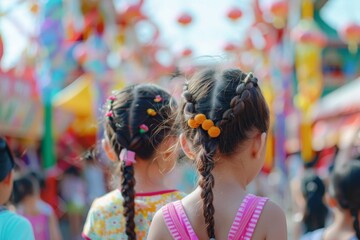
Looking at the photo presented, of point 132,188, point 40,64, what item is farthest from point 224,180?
point 40,64

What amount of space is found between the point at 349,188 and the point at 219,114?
1358 millimetres

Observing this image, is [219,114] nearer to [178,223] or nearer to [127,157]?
[178,223]

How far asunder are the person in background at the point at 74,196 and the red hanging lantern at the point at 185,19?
3.43 m

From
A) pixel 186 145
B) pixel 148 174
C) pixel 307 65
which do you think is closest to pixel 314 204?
pixel 148 174

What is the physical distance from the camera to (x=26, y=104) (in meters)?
10.4

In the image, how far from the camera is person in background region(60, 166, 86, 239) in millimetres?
11977

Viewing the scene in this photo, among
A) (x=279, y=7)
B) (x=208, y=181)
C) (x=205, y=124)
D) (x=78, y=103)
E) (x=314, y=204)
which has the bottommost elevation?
(x=78, y=103)

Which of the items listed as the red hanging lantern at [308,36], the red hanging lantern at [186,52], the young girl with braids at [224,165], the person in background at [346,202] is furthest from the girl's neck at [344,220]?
the red hanging lantern at [186,52]

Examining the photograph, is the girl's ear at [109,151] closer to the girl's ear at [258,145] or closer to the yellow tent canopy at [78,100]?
the girl's ear at [258,145]

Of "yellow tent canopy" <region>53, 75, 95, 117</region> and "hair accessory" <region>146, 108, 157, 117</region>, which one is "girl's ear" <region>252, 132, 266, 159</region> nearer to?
"hair accessory" <region>146, 108, 157, 117</region>

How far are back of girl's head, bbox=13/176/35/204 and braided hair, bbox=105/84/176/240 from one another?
8.61 ft

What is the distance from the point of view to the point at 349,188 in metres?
3.00

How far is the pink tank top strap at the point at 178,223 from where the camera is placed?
5.97 ft

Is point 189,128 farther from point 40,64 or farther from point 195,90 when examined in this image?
point 40,64
